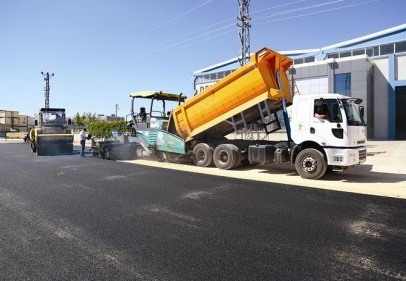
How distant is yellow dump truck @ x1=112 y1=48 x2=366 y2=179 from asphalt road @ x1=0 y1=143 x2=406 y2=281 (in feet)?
6.94

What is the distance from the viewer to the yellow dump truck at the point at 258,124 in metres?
9.38

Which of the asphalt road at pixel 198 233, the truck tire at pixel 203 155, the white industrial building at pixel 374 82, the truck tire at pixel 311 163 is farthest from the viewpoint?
the white industrial building at pixel 374 82

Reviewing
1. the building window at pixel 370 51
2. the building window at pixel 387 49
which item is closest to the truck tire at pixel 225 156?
the building window at pixel 387 49

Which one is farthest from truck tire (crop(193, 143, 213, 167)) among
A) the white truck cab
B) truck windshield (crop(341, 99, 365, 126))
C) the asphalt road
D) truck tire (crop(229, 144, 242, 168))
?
truck windshield (crop(341, 99, 365, 126))

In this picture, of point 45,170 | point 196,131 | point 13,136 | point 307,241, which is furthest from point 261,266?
point 13,136

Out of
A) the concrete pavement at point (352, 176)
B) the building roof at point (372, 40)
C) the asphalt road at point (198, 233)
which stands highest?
the building roof at point (372, 40)

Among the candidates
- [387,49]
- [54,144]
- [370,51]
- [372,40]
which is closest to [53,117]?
[54,144]

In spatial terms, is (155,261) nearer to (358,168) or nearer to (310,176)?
(310,176)

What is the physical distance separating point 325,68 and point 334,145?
72.9ft

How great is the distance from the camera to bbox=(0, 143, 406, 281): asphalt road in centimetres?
362

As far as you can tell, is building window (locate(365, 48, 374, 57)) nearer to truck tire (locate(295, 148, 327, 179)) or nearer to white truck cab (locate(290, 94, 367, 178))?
white truck cab (locate(290, 94, 367, 178))

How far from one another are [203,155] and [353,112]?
5.45m

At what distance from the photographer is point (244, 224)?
523 cm

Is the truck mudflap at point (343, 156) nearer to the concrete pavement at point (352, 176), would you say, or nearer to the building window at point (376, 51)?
the concrete pavement at point (352, 176)
